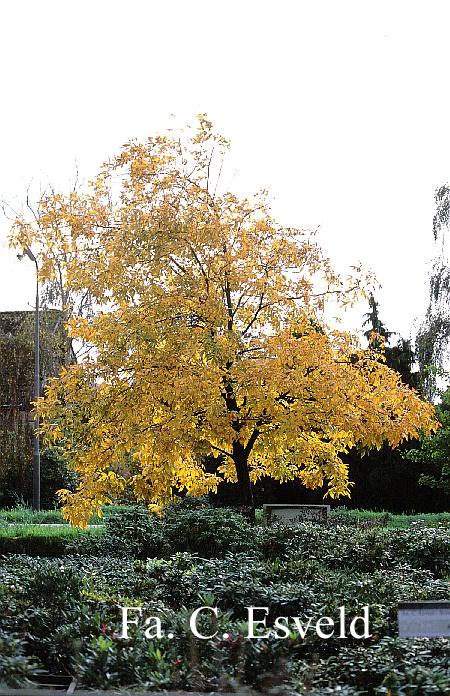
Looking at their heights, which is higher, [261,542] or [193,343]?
[193,343]

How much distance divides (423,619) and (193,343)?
4.87 m

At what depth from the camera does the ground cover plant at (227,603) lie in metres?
3.74

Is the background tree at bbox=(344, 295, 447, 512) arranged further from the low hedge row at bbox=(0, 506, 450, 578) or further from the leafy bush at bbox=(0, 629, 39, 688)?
the leafy bush at bbox=(0, 629, 39, 688)

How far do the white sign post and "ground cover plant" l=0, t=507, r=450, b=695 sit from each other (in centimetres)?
10

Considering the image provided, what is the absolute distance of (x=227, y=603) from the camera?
16.9 feet

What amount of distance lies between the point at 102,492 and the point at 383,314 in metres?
14.7

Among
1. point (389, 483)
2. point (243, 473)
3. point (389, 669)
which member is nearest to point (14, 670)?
point (389, 669)

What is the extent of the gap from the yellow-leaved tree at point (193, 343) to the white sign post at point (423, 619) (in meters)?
4.43

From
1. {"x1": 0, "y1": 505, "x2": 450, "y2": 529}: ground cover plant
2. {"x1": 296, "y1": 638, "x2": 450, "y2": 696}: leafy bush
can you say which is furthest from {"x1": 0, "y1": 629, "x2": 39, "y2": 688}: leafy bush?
{"x1": 0, "y1": 505, "x2": 450, "y2": 529}: ground cover plant

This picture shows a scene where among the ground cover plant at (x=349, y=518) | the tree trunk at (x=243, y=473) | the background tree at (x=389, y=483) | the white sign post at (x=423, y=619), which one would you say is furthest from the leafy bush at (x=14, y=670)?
the background tree at (x=389, y=483)

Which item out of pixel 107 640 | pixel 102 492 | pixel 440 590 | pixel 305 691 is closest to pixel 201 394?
pixel 102 492

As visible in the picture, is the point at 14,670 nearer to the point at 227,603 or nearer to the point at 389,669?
the point at 389,669

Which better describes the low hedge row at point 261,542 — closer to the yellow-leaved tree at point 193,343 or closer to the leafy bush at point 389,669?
the yellow-leaved tree at point 193,343

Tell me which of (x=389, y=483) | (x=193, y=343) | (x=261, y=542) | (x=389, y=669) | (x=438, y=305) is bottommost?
(x=389, y=669)
